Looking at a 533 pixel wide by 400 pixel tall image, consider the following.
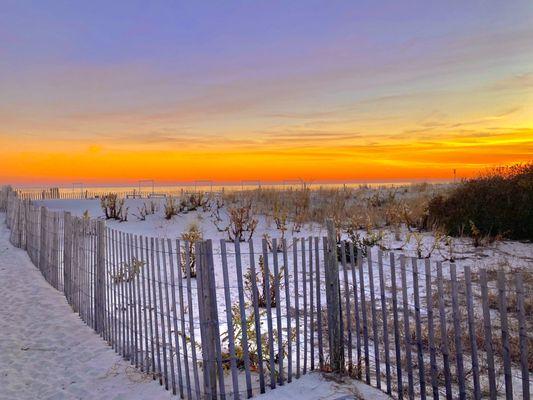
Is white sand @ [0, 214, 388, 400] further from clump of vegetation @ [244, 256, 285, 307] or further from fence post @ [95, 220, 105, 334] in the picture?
clump of vegetation @ [244, 256, 285, 307]

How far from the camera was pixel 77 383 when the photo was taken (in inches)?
227

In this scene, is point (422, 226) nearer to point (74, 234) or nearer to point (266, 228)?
point (266, 228)

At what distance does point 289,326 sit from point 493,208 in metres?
9.79

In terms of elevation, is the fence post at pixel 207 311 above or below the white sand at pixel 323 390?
above

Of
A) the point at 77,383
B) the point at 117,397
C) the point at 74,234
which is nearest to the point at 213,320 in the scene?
the point at 117,397

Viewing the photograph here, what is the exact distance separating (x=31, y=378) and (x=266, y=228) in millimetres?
10731

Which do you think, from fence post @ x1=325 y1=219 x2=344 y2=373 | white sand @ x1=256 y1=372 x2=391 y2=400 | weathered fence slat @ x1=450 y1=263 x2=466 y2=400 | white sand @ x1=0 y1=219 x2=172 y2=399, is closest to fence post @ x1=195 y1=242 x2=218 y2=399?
white sand @ x1=256 y1=372 x2=391 y2=400

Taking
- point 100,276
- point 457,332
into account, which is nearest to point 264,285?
point 457,332

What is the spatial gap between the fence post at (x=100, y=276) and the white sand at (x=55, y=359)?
0.26 metres

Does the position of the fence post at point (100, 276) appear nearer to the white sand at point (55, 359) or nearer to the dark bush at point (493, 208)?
the white sand at point (55, 359)

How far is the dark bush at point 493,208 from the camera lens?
40.9 feet

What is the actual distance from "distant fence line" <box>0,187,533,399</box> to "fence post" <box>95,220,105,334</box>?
0.05ft

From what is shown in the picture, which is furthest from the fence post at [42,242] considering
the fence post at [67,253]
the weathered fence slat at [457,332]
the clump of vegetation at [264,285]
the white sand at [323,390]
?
the weathered fence slat at [457,332]

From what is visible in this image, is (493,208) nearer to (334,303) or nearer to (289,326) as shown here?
(334,303)
